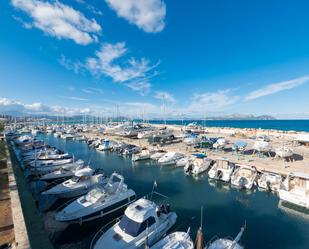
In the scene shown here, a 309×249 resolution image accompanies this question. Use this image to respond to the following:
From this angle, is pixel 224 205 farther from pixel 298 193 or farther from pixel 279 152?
pixel 279 152

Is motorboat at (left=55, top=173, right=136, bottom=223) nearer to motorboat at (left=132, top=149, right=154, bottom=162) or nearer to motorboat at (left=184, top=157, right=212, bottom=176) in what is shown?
motorboat at (left=184, top=157, right=212, bottom=176)

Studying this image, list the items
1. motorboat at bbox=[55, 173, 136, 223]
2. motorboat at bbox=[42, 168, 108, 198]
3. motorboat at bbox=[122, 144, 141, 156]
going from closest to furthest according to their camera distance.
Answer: motorboat at bbox=[55, 173, 136, 223] → motorboat at bbox=[42, 168, 108, 198] → motorboat at bbox=[122, 144, 141, 156]

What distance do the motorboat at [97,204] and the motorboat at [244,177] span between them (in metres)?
12.8

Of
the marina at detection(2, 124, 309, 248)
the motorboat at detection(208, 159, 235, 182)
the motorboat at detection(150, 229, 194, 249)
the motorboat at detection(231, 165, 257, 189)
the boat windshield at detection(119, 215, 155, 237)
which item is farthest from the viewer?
the motorboat at detection(208, 159, 235, 182)

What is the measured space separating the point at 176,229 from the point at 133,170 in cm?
1672

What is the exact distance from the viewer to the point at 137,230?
434 inches

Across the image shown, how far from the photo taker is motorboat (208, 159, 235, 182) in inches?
933

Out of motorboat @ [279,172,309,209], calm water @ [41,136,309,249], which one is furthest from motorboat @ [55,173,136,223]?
motorboat @ [279,172,309,209]

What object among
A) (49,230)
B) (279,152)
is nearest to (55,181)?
(49,230)

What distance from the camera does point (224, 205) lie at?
59.8 feet

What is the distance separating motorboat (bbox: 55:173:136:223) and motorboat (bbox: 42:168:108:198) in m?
3.08

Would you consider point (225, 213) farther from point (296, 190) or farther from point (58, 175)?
point (58, 175)

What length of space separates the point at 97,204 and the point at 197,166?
1636cm

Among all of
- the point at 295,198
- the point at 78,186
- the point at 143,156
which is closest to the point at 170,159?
the point at 143,156
